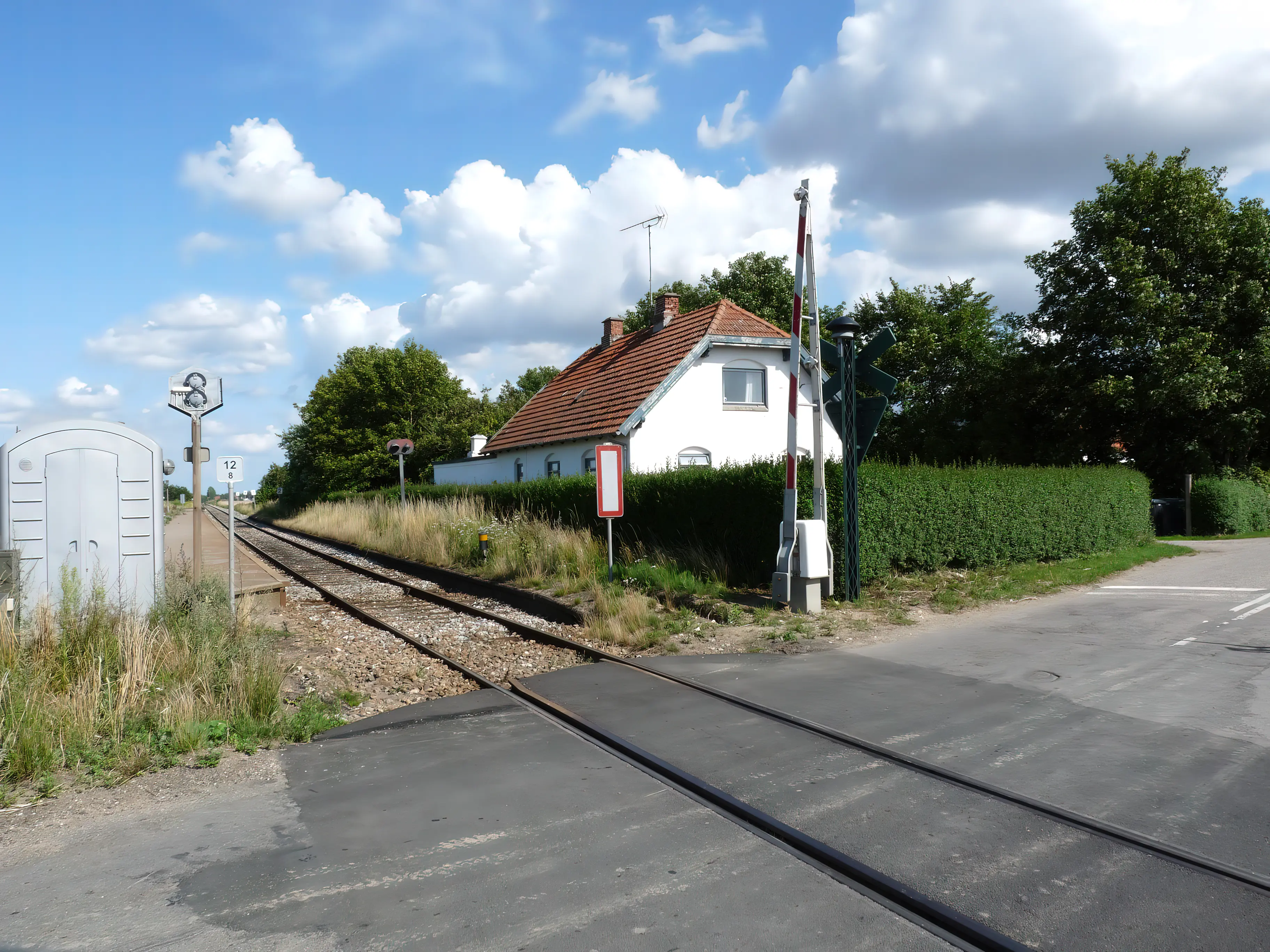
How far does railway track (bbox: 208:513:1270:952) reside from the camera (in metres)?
3.65

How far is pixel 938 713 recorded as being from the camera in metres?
Result: 6.54

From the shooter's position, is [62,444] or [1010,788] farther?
[62,444]

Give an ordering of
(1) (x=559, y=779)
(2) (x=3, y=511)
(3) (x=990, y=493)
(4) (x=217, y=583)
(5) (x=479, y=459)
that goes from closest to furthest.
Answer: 1. (1) (x=559, y=779)
2. (2) (x=3, y=511)
3. (4) (x=217, y=583)
4. (3) (x=990, y=493)
5. (5) (x=479, y=459)

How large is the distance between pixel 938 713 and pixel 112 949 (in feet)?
17.7

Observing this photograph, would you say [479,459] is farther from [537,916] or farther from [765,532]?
[537,916]

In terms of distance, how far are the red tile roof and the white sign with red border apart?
410 inches

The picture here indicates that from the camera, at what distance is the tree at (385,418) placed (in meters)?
50.9

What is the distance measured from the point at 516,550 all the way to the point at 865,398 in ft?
27.1

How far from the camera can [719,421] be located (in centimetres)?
2580

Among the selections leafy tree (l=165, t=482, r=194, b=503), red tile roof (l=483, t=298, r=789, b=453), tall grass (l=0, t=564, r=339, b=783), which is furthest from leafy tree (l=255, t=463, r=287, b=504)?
tall grass (l=0, t=564, r=339, b=783)

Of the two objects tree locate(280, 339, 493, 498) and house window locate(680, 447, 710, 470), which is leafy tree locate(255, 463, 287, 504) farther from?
house window locate(680, 447, 710, 470)

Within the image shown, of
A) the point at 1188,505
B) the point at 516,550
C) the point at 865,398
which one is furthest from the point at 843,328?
the point at 1188,505

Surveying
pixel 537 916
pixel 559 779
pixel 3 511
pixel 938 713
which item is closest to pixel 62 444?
pixel 3 511

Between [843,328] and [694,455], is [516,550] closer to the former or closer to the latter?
[843,328]
